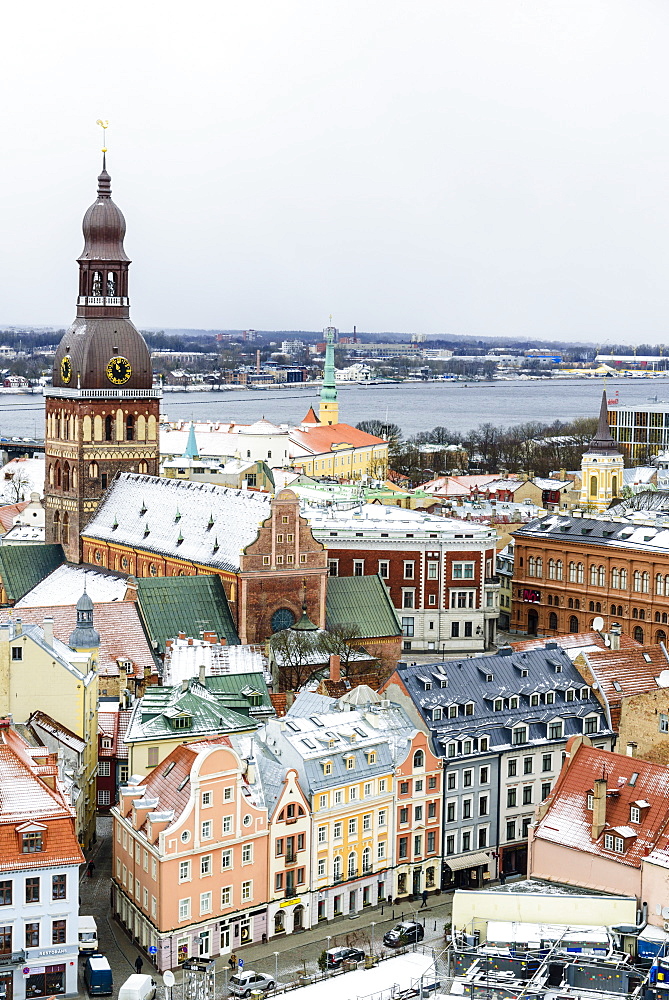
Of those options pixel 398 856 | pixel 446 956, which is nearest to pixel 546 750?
pixel 398 856

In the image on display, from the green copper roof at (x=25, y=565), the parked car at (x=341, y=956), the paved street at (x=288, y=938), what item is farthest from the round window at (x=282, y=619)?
the parked car at (x=341, y=956)

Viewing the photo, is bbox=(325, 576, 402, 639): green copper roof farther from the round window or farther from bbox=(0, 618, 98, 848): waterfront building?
bbox=(0, 618, 98, 848): waterfront building

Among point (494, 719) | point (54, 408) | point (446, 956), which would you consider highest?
point (54, 408)

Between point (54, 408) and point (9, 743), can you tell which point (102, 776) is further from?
point (54, 408)

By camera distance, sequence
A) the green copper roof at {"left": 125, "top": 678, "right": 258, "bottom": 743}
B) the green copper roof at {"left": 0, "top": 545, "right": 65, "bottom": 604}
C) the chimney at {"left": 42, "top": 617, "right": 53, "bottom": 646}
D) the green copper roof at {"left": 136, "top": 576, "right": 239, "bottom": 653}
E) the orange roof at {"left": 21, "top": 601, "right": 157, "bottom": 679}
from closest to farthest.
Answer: the green copper roof at {"left": 125, "top": 678, "right": 258, "bottom": 743} → the chimney at {"left": 42, "top": 617, "right": 53, "bottom": 646} → the orange roof at {"left": 21, "top": 601, "right": 157, "bottom": 679} → the green copper roof at {"left": 136, "top": 576, "right": 239, "bottom": 653} → the green copper roof at {"left": 0, "top": 545, "right": 65, "bottom": 604}

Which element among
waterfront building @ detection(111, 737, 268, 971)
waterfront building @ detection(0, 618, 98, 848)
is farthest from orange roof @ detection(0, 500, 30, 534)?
waterfront building @ detection(111, 737, 268, 971)

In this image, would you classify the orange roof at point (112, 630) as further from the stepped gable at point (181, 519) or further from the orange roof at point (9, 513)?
the orange roof at point (9, 513)
